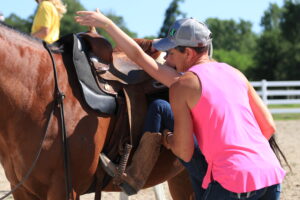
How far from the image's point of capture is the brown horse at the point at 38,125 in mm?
2855

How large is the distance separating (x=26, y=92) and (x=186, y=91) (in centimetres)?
Result: 103

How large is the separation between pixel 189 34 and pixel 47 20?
2793 mm

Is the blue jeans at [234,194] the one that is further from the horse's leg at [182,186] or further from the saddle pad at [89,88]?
the horse's leg at [182,186]

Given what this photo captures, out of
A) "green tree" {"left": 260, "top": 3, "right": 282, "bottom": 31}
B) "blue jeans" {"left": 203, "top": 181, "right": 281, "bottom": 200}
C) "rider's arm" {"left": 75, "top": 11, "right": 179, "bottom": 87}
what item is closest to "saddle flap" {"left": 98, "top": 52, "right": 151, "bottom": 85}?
"rider's arm" {"left": 75, "top": 11, "right": 179, "bottom": 87}

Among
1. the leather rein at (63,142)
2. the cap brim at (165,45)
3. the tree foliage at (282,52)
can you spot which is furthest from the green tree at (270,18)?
the leather rein at (63,142)

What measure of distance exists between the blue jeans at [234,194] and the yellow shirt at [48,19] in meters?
3.14

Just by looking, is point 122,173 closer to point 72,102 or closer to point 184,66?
point 72,102

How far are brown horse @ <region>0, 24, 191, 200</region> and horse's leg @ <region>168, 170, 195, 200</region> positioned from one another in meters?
1.12

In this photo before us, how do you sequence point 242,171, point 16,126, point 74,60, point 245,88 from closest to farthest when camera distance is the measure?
point 242,171 < point 245,88 < point 16,126 < point 74,60

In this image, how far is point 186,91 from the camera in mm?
2410

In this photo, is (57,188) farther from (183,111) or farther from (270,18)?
(270,18)

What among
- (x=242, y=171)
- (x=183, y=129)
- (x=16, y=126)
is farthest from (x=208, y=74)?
(x=16, y=126)

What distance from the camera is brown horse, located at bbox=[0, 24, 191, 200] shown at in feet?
9.37

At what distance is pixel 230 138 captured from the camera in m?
2.39
